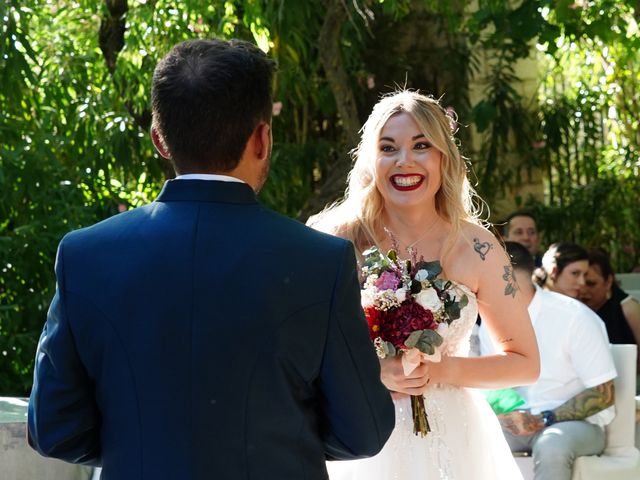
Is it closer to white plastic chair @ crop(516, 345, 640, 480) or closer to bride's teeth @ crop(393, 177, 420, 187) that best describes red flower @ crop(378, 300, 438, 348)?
bride's teeth @ crop(393, 177, 420, 187)

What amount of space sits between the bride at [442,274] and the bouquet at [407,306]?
172 mm

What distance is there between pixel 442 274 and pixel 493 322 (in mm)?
223

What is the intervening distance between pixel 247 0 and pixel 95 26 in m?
2.01

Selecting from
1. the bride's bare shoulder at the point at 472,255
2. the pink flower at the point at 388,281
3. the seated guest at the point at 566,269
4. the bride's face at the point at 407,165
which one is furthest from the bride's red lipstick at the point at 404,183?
the seated guest at the point at 566,269

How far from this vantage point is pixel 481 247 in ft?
12.5

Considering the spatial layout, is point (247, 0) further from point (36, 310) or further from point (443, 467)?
point (443, 467)

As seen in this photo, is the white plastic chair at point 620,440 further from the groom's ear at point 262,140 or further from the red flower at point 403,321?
the groom's ear at point 262,140

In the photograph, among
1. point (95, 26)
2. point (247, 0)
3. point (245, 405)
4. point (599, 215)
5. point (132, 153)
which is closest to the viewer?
point (245, 405)

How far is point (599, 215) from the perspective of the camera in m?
11.2

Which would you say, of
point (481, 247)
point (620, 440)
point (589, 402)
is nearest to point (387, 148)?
point (481, 247)

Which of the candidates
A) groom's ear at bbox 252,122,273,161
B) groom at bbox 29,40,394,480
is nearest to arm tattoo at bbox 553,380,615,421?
groom at bbox 29,40,394,480

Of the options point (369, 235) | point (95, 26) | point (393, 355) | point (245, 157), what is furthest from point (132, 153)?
point (245, 157)

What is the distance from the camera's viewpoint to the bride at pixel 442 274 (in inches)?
146

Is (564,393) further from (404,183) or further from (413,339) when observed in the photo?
(413,339)
